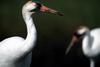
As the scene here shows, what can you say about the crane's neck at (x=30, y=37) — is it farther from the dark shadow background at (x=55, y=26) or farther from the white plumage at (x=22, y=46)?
the dark shadow background at (x=55, y=26)

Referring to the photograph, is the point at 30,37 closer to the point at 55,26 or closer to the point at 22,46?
the point at 22,46

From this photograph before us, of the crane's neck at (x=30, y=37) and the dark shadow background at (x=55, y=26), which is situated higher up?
the crane's neck at (x=30, y=37)

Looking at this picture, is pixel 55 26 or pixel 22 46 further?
pixel 55 26

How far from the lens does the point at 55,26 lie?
1471cm

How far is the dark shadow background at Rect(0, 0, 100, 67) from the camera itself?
44.0ft

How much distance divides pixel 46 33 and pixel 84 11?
1.27 meters

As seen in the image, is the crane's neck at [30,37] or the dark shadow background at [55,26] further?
the dark shadow background at [55,26]

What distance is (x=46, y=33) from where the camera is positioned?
14461 mm

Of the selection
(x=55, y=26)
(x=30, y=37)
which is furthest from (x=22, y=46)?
(x=55, y=26)

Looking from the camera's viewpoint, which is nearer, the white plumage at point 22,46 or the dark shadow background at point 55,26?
the white plumage at point 22,46

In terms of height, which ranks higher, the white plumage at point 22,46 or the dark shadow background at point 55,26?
the white plumage at point 22,46

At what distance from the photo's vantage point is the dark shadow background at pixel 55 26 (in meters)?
13.4

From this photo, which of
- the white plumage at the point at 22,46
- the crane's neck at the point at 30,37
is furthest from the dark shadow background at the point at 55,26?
the crane's neck at the point at 30,37

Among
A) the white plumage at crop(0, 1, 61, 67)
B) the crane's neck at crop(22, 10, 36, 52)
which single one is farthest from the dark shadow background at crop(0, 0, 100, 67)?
the crane's neck at crop(22, 10, 36, 52)
